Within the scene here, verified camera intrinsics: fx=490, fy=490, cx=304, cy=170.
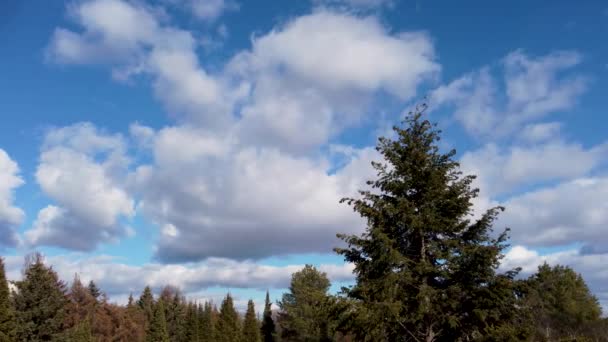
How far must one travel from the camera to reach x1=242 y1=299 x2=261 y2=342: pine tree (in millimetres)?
66812

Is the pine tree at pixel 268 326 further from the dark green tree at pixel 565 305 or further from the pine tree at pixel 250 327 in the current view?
the dark green tree at pixel 565 305

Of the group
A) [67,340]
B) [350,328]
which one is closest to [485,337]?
[350,328]

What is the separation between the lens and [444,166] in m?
18.1

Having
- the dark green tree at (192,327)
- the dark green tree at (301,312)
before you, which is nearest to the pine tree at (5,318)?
the dark green tree at (301,312)

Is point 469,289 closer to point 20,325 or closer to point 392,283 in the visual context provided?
point 392,283

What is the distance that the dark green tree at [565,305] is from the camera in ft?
168

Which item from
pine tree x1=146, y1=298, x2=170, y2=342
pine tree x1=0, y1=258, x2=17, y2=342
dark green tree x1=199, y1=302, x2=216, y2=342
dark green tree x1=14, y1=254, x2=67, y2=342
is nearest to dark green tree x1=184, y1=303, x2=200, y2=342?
dark green tree x1=199, y1=302, x2=216, y2=342

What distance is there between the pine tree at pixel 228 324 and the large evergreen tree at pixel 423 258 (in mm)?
52739

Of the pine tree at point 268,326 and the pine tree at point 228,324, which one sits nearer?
the pine tree at point 228,324

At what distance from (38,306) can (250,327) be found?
125 feet

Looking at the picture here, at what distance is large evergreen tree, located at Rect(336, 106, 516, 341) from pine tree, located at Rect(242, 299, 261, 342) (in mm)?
52749

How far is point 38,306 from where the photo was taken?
33312 millimetres

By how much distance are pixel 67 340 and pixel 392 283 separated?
1075 inches

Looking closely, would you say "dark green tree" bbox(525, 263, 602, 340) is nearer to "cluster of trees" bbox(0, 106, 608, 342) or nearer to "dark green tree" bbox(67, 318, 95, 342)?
"cluster of trees" bbox(0, 106, 608, 342)
